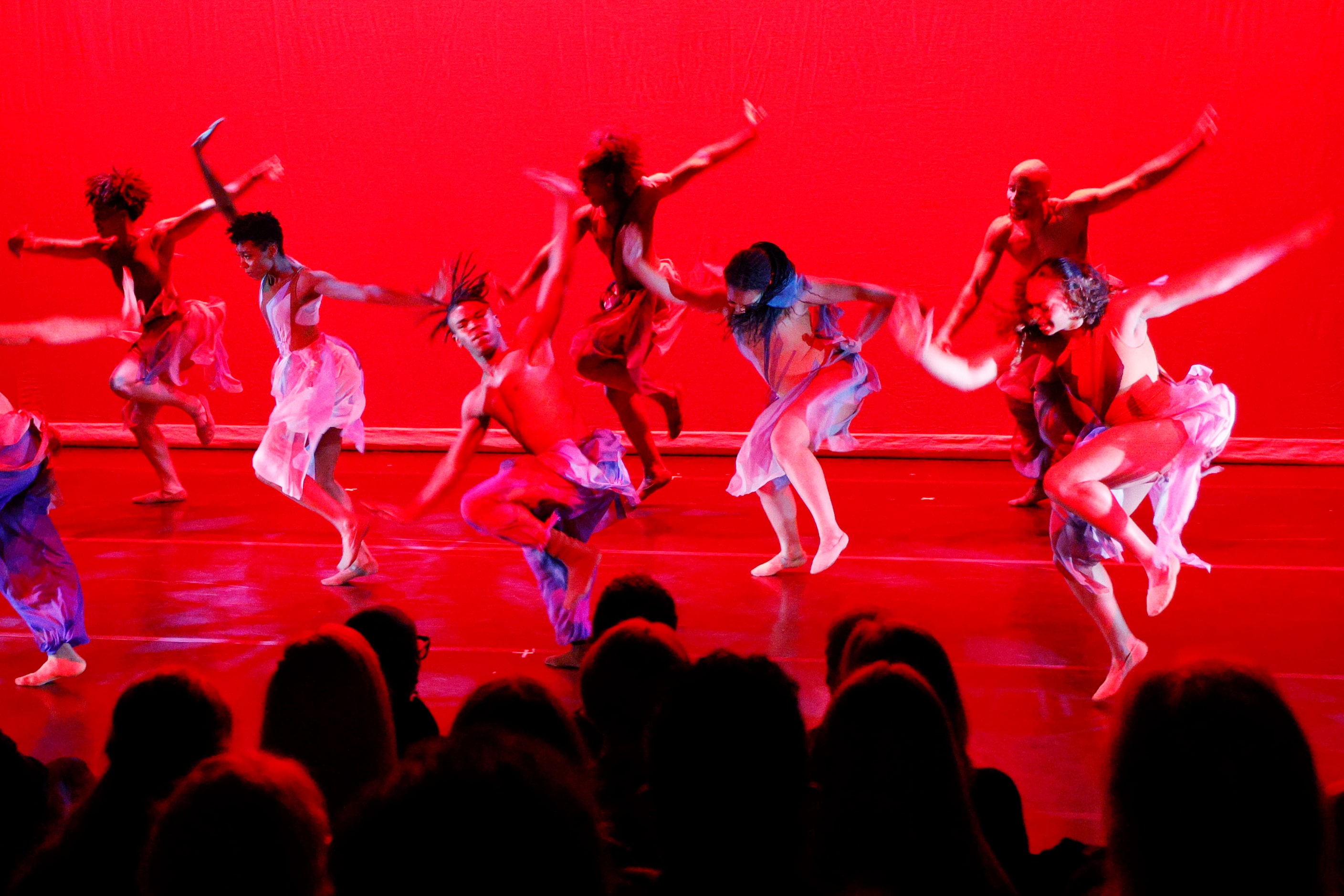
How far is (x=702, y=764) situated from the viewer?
55.7 inches

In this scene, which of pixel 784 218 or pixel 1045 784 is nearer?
pixel 1045 784

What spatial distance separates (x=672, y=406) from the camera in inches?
272

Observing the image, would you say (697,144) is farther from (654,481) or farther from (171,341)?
(171,341)

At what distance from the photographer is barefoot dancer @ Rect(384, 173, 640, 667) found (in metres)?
3.79

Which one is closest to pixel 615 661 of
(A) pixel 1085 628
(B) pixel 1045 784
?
(B) pixel 1045 784

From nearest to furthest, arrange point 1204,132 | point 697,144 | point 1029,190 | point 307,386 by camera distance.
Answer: point 1204,132 < point 307,386 < point 1029,190 < point 697,144

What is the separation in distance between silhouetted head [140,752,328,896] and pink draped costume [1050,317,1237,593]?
8.85ft

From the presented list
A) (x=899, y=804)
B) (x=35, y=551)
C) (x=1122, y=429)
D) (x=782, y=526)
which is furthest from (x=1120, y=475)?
(x=35, y=551)

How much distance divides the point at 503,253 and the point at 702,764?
7499 mm

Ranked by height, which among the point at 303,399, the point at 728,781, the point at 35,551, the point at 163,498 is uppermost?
the point at 728,781

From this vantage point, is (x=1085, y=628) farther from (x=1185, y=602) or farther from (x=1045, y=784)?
(x=1045, y=784)

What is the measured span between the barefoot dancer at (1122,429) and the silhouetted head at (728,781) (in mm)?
2173

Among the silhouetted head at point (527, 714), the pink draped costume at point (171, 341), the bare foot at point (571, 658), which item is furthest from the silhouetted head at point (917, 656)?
the pink draped costume at point (171, 341)

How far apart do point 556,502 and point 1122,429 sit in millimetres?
1631
